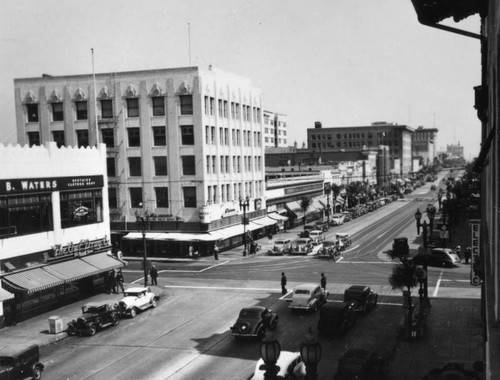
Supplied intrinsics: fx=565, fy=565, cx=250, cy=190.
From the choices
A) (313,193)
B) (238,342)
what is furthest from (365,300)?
(313,193)

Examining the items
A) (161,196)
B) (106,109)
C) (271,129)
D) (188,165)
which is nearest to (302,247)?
(188,165)

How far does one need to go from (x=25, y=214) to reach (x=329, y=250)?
2768cm

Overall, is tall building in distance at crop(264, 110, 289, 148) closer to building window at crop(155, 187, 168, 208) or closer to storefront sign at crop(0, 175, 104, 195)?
building window at crop(155, 187, 168, 208)

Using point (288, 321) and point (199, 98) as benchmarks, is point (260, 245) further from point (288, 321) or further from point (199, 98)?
point (288, 321)

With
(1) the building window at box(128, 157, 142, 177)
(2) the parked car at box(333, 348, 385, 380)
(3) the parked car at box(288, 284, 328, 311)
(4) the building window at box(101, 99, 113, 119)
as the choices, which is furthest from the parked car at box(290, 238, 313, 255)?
(2) the parked car at box(333, 348, 385, 380)

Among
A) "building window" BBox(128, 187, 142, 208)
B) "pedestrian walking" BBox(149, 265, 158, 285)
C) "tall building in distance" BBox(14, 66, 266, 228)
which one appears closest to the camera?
"pedestrian walking" BBox(149, 265, 158, 285)

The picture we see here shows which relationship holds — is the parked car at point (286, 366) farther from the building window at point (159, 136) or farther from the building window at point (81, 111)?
the building window at point (81, 111)

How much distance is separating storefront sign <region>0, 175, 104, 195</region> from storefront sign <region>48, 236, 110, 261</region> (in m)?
3.83

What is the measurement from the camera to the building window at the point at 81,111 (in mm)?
60969

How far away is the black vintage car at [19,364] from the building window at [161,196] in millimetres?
37006

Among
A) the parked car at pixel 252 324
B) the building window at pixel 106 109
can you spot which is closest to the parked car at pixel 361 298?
the parked car at pixel 252 324

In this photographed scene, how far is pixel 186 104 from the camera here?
5819 centimetres

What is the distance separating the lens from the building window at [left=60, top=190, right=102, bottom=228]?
3841cm

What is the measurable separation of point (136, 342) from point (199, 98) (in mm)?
34306
